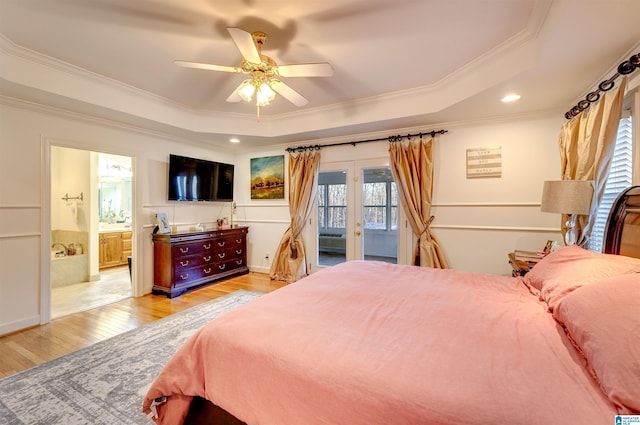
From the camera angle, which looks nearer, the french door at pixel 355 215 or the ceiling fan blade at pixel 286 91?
the ceiling fan blade at pixel 286 91

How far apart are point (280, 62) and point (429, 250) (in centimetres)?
292

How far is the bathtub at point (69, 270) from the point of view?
13.9 feet

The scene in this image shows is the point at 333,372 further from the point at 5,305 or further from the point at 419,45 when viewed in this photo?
the point at 5,305

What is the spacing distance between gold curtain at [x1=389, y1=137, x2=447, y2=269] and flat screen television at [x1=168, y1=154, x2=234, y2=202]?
3206 millimetres

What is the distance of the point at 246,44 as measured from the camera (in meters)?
1.93

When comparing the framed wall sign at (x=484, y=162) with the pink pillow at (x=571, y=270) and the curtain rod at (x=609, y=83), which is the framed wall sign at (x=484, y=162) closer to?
the curtain rod at (x=609, y=83)

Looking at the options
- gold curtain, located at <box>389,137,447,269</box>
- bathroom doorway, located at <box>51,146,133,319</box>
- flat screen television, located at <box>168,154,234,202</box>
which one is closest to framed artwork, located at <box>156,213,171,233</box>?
flat screen television, located at <box>168,154,234,202</box>

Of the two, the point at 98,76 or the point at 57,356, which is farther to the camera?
the point at 98,76

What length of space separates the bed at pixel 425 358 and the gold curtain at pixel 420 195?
189 centimetres

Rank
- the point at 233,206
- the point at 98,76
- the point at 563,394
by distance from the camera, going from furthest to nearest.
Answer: the point at 233,206 → the point at 98,76 → the point at 563,394

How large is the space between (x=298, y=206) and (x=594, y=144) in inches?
140

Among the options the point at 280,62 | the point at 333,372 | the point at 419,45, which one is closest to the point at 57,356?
the point at 333,372

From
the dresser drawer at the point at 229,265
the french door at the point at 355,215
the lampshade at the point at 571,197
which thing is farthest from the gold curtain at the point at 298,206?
the lampshade at the point at 571,197

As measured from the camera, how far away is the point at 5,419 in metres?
1.63
